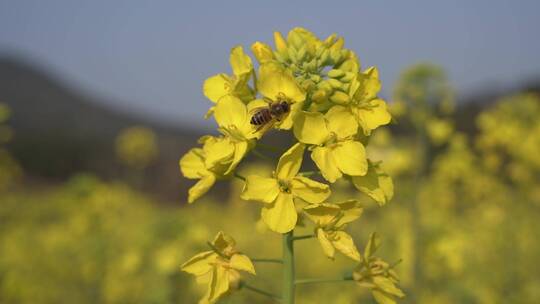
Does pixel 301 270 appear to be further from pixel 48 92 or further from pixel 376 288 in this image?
pixel 48 92

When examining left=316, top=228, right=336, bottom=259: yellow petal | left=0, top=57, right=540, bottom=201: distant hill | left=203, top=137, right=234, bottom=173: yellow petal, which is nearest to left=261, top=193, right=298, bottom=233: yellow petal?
left=316, top=228, right=336, bottom=259: yellow petal

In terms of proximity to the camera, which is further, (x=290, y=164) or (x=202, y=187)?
(x=202, y=187)

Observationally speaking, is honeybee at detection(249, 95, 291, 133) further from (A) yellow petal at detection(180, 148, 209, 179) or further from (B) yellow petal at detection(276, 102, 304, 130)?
(A) yellow petal at detection(180, 148, 209, 179)

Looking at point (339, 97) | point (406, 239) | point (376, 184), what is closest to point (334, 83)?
point (339, 97)

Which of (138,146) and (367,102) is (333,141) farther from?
(138,146)

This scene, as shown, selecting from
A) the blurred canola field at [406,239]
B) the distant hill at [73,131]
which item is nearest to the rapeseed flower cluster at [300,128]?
the blurred canola field at [406,239]

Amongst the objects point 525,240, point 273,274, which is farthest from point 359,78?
point 525,240
